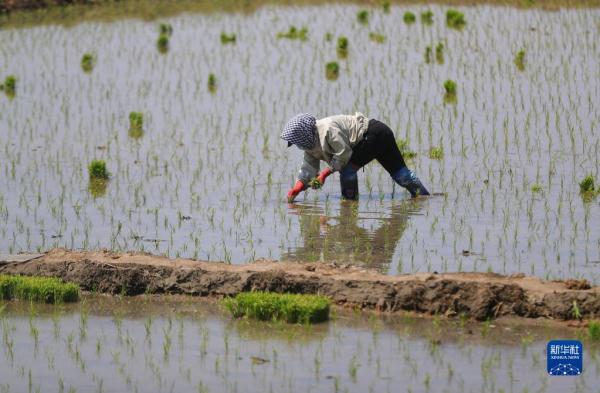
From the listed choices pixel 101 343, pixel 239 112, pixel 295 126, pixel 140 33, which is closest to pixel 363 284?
pixel 101 343

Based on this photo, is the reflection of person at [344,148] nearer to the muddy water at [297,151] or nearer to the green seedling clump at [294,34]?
the muddy water at [297,151]

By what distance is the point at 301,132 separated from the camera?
316 inches

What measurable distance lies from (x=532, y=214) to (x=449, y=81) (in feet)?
14.9

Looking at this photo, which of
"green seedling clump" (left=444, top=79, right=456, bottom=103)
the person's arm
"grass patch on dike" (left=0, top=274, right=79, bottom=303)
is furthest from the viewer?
"green seedling clump" (left=444, top=79, right=456, bottom=103)

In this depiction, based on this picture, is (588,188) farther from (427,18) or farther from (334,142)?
(427,18)

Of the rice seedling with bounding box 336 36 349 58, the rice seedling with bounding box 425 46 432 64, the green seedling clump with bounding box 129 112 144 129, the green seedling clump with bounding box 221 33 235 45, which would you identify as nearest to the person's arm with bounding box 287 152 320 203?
the green seedling clump with bounding box 129 112 144 129

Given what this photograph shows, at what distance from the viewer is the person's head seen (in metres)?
8.01

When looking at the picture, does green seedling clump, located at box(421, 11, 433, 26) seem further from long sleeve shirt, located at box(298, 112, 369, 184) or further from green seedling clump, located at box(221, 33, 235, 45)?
long sleeve shirt, located at box(298, 112, 369, 184)

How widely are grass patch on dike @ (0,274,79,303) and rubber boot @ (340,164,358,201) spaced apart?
2.67 meters

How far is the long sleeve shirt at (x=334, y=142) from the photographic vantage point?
8086 mm

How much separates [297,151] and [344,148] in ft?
7.90

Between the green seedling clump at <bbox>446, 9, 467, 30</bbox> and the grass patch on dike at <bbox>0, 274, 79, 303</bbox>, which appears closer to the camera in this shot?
the grass patch on dike at <bbox>0, 274, 79, 303</bbox>

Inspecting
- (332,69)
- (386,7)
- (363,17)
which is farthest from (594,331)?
(386,7)

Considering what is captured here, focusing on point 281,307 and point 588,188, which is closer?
point 281,307
